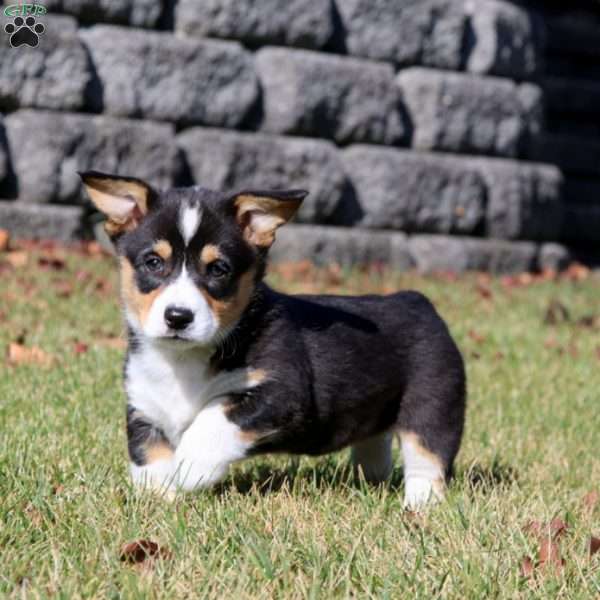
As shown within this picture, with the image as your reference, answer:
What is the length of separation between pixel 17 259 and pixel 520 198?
4.60m

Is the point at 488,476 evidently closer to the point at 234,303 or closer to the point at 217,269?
the point at 234,303

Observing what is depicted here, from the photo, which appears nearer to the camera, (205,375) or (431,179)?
(205,375)

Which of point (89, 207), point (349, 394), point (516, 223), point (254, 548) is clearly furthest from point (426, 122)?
point (254, 548)

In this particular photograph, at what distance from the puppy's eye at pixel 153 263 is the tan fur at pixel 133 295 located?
0.07 m

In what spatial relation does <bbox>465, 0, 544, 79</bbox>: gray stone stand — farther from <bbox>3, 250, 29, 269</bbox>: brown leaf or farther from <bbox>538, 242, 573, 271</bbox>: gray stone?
<bbox>3, 250, 29, 269</bbox>: brown leaf

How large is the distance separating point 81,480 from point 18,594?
95cm

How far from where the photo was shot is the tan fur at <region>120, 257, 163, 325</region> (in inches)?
141

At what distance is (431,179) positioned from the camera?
387 inches

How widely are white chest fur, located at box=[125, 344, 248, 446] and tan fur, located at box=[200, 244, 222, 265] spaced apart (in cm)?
31

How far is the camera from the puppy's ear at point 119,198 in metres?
3.71

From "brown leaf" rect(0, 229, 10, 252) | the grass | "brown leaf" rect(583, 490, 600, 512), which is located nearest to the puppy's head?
the grass

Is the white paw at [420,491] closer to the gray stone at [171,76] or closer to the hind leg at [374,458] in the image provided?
the hind leg at [374,458]

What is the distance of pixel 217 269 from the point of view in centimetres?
360

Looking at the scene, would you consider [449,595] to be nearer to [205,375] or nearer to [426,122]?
[205,375]
